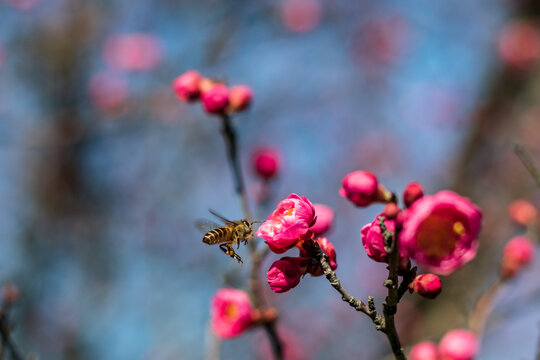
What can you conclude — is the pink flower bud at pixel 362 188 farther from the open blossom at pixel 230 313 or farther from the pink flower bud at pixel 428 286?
the open blossom at pixel 230 313

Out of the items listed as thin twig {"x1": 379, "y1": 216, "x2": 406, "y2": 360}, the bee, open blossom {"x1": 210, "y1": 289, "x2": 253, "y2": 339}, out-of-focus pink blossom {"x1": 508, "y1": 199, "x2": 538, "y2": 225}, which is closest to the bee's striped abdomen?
the bee

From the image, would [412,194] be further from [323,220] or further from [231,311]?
[231,311]

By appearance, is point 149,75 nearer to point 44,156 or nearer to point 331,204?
point 44,156

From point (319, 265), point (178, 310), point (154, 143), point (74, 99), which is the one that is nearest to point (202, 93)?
point (319, 265)

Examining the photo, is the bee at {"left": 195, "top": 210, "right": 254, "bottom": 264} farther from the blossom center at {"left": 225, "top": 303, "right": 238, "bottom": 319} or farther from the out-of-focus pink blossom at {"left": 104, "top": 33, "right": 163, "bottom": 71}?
the out-of-focus pink blossom at {"left": 104, "top": 33, "right": 163, "bottom": 71}

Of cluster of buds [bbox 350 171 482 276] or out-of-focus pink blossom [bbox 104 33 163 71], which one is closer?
cluster of buds [bbox 350 171 482 276]

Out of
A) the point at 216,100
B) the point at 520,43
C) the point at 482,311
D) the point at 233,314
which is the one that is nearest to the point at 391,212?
the point at 233,314
